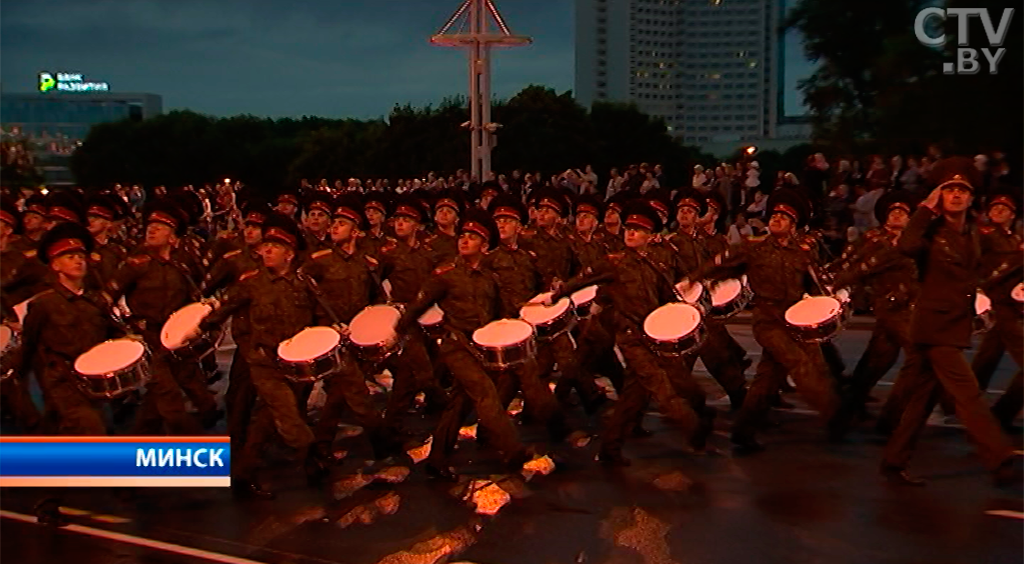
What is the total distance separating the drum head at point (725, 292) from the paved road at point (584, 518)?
1.43 metres

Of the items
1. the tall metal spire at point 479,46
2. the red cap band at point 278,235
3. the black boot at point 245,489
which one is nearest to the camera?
the black boot at point 245,489

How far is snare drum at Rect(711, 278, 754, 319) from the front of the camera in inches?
424

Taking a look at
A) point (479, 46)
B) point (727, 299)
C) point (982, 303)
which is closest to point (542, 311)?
point (727, 299)

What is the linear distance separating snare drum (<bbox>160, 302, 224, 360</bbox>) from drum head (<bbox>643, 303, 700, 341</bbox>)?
2842 millimetres

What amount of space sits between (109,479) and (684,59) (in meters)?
24.1

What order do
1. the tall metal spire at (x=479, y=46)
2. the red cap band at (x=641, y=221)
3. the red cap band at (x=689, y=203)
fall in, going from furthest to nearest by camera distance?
the tall metal spire at (x=479, y=46), the red cap band at (x=689, y=203), the red cap band at (x=641, y=221)

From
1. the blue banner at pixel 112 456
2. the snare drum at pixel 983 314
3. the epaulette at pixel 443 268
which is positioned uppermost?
the epaulette at pixel 443 268

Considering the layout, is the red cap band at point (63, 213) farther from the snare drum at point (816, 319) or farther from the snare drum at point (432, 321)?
the snare drum at point (816, 319)

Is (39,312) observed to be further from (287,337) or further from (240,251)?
(240,251)

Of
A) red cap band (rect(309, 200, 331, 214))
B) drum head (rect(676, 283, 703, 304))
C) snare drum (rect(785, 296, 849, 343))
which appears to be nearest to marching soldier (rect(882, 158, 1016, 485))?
snare drum (rect(785, 296, 849, 343))

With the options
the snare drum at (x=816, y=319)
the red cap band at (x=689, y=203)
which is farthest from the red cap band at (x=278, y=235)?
the red cap band at (x=689, y=203)

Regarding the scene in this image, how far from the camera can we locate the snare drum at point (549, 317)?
962 centimetres

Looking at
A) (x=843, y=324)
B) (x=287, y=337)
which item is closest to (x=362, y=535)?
(x=287, y=337)

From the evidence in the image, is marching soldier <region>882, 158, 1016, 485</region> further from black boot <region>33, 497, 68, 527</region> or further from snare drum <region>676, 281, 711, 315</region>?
black boot <region>33, 497, 68, 527</region>
